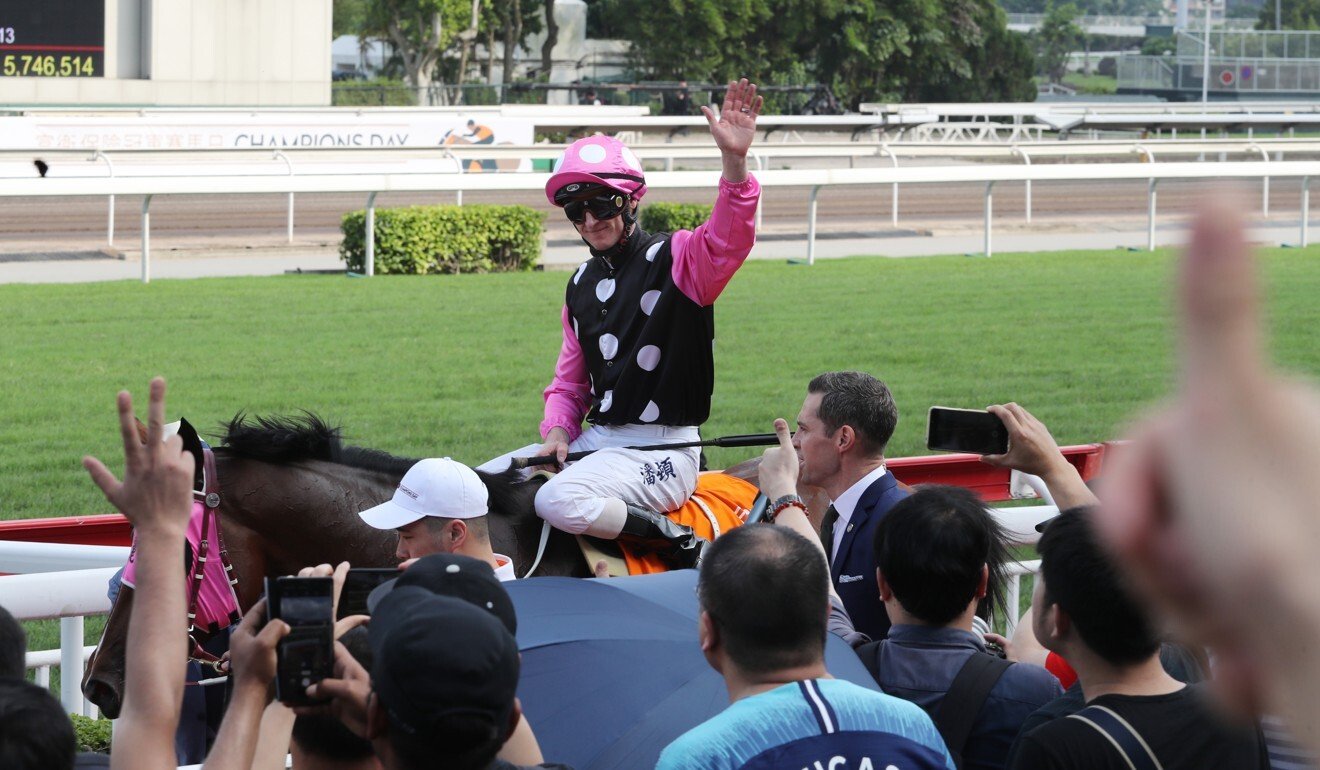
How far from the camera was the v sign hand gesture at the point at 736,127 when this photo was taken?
390cm

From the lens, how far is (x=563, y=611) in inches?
108

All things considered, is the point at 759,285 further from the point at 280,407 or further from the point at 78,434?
the point at 78,434

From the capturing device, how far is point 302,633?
189 centimetres

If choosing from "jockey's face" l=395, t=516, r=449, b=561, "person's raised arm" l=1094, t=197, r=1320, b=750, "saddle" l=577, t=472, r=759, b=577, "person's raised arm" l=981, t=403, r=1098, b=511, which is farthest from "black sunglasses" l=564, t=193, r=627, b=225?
"person's raised arm" l=1094, t=197, r=1320, b=750

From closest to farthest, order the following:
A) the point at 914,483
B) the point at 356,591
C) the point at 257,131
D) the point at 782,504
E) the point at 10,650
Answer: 1. the point at 10,650
2. the point at 356,591
3. the point at 782,504
4. the point at 914,483
5. the point at 257,131

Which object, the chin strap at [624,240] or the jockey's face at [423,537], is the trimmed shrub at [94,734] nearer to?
the jockey's face at [423,537]

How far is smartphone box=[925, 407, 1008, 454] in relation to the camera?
111 inches

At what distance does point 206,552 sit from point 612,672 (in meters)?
1.13

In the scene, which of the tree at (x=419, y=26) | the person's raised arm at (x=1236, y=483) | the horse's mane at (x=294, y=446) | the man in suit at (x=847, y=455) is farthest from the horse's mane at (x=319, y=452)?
the tree at (x=419, y=26)

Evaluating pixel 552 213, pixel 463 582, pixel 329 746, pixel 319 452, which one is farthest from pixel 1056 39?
pixel 329 746

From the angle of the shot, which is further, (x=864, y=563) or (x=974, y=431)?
(x=864, y=563)

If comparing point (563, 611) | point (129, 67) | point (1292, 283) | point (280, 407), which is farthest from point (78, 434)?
point (129, 67)

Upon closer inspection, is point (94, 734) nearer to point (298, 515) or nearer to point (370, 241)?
point (298, 515)

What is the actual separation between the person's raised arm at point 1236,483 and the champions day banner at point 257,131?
17.9 m
